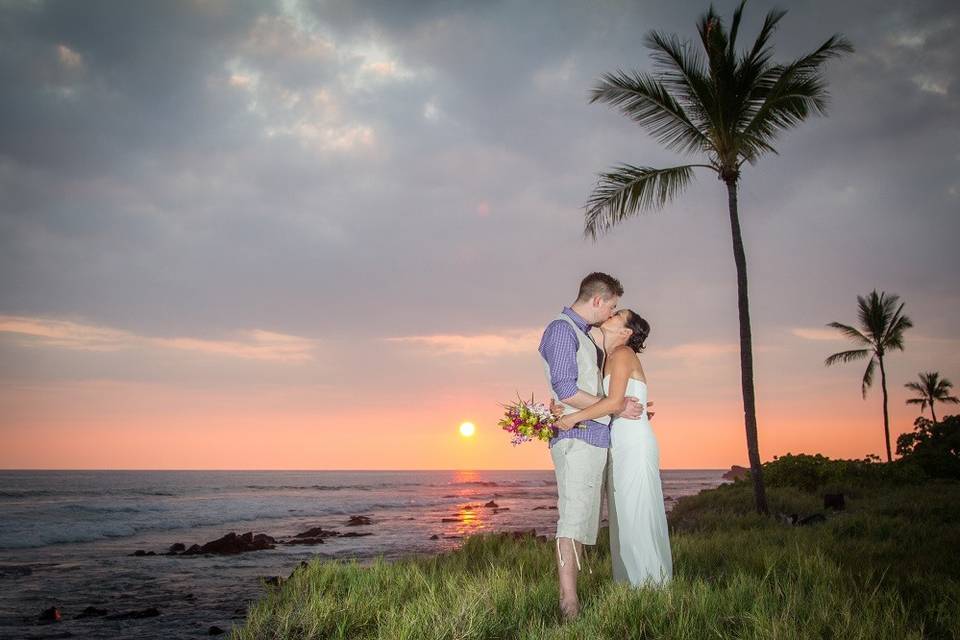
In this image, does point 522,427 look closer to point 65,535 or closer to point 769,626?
point 769,626

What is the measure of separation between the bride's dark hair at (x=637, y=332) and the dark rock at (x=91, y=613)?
9453mm

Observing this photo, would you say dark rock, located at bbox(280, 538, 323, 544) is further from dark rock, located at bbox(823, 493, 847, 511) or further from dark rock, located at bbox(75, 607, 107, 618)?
dark rock, located at bbox(823, 493, 847, 511)

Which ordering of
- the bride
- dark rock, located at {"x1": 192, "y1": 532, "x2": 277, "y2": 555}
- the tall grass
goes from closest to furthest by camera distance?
the tall grass, the bride, dark rock, located at {"x1": 192, "y1": 532, "x2": 277, "y2": 555}

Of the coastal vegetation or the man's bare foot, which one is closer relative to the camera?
the coastal vegetation

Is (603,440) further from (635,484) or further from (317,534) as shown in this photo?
(317,534)

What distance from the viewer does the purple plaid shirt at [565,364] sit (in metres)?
4.71

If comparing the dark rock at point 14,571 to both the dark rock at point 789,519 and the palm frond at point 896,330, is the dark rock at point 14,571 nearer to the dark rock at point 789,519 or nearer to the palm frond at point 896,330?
the dark rock at point 789,519

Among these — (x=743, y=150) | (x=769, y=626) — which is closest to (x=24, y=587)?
(x=769, y=626)

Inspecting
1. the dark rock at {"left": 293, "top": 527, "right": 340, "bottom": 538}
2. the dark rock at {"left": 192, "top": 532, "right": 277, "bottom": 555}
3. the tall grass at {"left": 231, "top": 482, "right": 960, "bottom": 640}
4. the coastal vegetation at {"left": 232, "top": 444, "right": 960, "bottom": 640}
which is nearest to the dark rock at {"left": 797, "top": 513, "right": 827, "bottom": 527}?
the coastal vegetation at {"left": 232, "top": 444, "right": 960, "bottom": 640}

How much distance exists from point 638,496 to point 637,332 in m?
1.36

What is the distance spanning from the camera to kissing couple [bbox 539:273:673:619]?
4742mm

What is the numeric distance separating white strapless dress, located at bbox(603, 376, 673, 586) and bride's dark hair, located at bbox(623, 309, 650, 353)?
32 centimetres

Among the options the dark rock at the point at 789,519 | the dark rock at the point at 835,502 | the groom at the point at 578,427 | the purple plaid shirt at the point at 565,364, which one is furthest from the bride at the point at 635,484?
the dark rock at the point at 835,502

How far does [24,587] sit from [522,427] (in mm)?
13277
